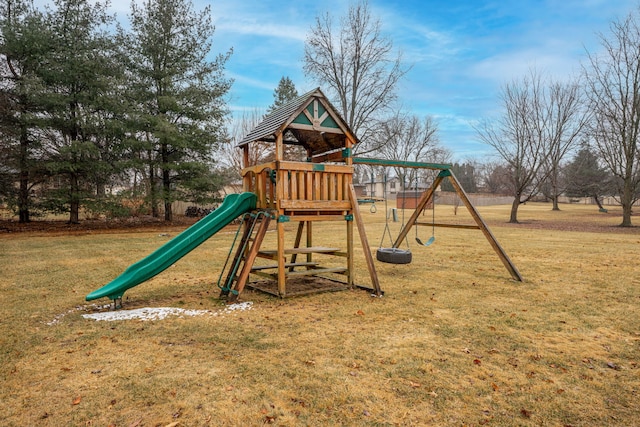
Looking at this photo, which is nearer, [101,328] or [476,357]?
[476,357]

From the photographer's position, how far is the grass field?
9.40 ft

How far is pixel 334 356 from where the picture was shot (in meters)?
3.88

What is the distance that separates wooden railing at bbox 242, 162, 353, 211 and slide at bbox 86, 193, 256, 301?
411 millimetres

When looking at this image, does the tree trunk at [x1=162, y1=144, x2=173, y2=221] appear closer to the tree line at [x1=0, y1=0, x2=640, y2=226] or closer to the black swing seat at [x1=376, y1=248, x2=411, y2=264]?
the tree line at [x1=0, y1=0, x2=640, y2=226]

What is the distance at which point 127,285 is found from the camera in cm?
543

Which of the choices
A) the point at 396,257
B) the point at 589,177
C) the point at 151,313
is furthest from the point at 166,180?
the point at 589,177

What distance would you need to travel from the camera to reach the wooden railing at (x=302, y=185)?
6309mm

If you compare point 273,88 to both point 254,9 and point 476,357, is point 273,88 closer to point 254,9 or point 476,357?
point 254,9

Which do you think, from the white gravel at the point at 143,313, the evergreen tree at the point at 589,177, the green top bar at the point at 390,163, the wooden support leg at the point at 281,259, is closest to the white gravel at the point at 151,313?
the white gravel at the point at 143,313

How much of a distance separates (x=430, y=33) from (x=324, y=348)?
36.1 ft

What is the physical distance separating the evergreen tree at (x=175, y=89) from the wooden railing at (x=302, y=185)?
516 inches

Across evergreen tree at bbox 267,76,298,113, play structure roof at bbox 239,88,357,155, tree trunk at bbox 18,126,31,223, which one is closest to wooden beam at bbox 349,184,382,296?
play structure roof at bbox 239,88,357,155

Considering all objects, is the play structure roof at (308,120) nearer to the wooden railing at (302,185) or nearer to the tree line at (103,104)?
the wooden railing at (302,185)

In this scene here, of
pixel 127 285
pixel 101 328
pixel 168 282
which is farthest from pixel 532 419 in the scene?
pixel 168 282
